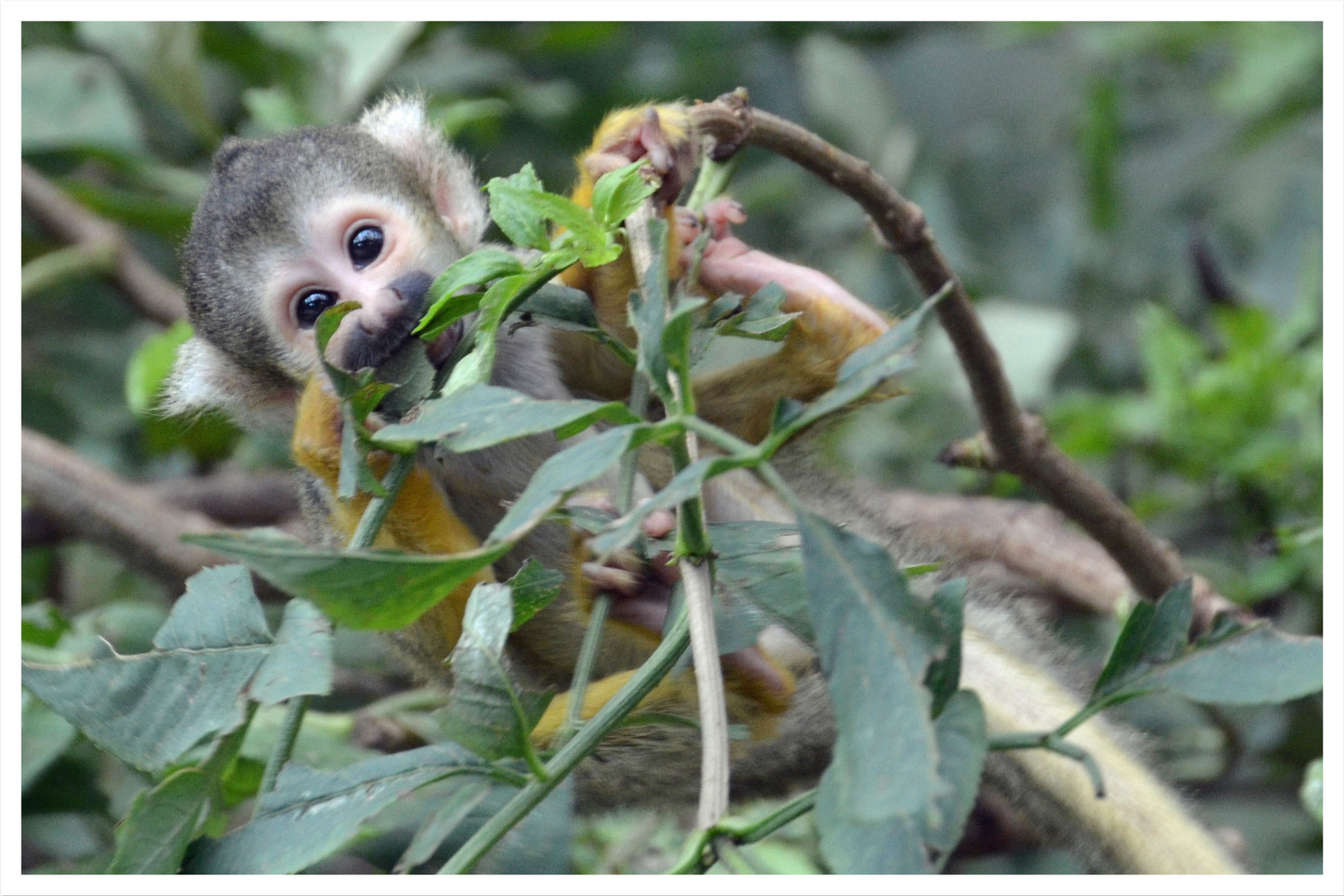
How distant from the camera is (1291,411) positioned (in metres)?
2.33

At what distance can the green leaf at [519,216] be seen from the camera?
92cm

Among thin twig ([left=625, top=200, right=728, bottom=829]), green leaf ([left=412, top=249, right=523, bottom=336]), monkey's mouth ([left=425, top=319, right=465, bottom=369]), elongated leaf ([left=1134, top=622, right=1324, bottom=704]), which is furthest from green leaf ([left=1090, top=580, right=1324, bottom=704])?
monkey's mouth ([left=425, top=319, right=465, bottom=369])

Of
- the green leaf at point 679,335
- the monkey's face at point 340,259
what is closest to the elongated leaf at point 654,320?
the green leaf at point 679,335

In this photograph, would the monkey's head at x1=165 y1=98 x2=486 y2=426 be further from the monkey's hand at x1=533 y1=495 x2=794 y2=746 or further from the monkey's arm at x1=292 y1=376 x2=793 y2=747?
the monkey's hand at x1=533 y1=495 x2=794 y2=746

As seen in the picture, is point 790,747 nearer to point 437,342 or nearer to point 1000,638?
point 1000,638

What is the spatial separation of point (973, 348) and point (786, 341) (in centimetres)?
26

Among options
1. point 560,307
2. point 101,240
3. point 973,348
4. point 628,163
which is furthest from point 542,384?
point 101,240

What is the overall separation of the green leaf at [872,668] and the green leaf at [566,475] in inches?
4.4

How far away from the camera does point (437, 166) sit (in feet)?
6.00

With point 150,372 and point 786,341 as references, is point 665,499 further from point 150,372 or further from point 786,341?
point 150,372

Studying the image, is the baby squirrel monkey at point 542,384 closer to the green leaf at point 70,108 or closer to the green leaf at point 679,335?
the green leaf at point 679,335

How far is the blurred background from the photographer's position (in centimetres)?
230

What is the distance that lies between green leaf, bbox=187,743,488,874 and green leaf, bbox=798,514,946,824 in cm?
27

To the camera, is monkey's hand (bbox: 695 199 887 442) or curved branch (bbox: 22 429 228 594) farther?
curved branch (bbox: 22 429 228 594)
